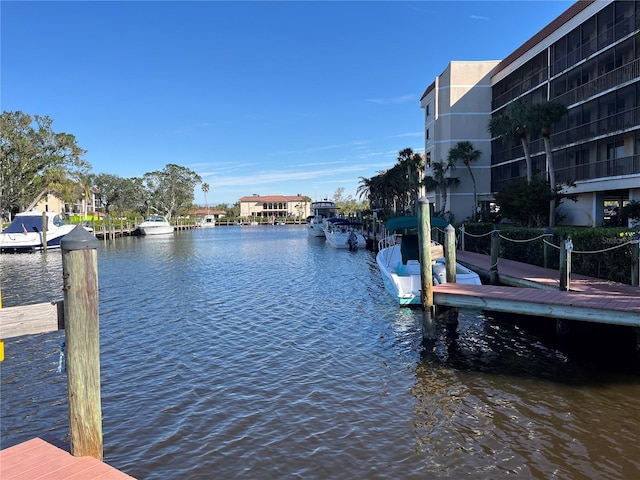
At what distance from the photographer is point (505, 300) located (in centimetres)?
947

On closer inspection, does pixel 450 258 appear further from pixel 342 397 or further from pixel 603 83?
pixel 603 83

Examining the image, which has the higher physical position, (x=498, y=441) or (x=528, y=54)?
(x=528, y=54)

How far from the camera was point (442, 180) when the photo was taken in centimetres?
4453

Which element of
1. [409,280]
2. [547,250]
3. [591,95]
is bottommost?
[409,280]

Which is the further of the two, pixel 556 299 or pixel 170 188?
pixel 170 188

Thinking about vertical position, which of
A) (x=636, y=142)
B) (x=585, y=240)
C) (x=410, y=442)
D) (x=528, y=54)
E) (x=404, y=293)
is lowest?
(x=410, y=442)

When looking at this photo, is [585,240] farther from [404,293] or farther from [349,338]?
[349,338]

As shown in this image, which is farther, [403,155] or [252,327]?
[403,155]

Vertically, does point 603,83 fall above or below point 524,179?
above

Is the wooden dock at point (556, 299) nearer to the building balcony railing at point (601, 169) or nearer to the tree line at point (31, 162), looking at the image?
the building balcony railing at point (601, 169)

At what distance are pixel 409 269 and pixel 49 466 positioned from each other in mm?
12513

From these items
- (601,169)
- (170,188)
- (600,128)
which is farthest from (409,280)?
(170,188)

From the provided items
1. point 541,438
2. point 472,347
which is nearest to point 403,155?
point 472,347

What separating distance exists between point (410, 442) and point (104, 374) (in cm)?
623
